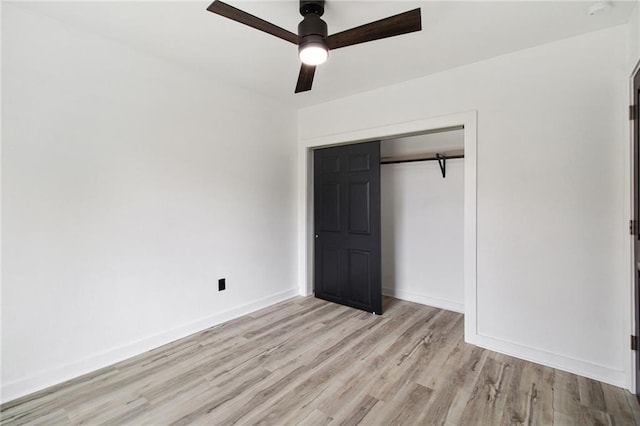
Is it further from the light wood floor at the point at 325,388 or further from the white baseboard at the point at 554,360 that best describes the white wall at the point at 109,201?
the white baseboard at the point at 554,360

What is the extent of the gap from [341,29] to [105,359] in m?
3.08

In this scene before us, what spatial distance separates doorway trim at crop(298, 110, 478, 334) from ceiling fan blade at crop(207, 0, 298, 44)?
162 cm

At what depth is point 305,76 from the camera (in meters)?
2.17

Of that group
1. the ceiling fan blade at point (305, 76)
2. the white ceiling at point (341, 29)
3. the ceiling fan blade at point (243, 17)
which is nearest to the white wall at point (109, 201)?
the white ceiling at point (341, 29)

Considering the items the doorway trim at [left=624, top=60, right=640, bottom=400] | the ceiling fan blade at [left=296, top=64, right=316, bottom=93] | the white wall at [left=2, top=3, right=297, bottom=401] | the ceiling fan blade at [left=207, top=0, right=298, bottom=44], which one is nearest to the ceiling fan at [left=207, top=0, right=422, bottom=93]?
the ceiling fan blade at [left=207, top=0, right=298, bottom=44]

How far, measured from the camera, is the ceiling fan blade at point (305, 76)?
81.8 inches

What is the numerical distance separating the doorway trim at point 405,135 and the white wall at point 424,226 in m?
0.74

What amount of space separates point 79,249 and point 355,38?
242 centimetres

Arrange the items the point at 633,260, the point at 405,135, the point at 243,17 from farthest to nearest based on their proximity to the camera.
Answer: the point at 405,135, the point at 633,260, the point at 243,17

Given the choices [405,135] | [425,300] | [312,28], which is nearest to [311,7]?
[312,28]

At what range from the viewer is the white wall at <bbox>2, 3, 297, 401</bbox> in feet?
6.41

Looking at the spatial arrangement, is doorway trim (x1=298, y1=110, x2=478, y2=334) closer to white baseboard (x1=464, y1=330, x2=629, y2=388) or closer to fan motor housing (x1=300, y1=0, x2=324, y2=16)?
white baseboard (x1=464, y1=330, x2=629, y2=388)

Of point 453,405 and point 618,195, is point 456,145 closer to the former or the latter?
point 618,195

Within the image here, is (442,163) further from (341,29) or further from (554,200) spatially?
(341,29)
